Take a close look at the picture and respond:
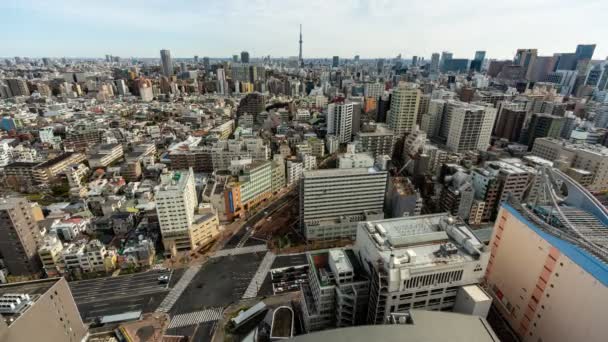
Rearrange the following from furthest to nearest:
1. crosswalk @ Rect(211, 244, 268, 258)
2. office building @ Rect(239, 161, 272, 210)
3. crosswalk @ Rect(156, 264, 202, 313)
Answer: office building @ Rect(239, 161, 272, 210) → crosswalk @ Rect(211, 244, 268, 258) → crosswalk @ Rect(156, 264, 202, 313)

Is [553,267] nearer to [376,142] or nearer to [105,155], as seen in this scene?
[376,142]

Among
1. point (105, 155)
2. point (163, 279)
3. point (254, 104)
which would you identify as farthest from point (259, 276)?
point (254, 104)

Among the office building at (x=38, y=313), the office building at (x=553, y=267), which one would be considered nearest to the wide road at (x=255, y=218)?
the office building at (x=38, y=313)

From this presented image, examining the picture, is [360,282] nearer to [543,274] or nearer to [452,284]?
[452,284]

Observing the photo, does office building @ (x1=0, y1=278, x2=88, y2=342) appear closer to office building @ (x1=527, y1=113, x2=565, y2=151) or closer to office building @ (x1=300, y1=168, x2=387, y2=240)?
office building @ (x1=300, y1=168, x2=387, y2=240)

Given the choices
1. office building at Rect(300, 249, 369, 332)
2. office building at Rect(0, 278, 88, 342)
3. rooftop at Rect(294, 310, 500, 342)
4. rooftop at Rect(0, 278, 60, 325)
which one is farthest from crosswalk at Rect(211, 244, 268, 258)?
rooftop at Rect(294, 310, 500, 342)

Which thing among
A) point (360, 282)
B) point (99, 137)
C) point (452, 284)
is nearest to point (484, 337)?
point (452, 284)

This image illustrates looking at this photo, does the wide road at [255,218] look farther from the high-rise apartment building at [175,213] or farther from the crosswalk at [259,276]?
the high-rise apartment building at [175,213]
